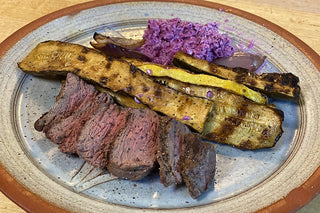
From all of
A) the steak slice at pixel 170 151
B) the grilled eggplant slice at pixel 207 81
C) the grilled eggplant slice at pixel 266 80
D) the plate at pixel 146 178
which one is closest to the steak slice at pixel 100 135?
the plate at pixel 146 178

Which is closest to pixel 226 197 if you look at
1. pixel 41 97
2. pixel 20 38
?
pixel 41 97

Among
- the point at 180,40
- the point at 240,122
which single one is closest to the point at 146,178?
the point at 240,122

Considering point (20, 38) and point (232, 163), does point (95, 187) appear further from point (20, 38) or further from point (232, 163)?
point (20, 38)

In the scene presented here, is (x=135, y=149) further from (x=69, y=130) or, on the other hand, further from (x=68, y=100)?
(x=68, y=100)

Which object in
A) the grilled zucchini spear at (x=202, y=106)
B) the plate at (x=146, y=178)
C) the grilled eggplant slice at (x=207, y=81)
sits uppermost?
the grilled eggplant slice at (x=207, y=81)

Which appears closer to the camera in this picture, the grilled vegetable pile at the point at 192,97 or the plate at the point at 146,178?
the plate at the point at 146,178

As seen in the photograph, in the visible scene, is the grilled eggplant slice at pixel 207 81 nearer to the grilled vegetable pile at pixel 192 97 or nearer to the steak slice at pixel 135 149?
the grilled vegetable pile at pixel 192 97

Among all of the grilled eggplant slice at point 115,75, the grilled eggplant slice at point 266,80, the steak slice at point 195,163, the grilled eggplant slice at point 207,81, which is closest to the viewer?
the steak slice at point 195,163

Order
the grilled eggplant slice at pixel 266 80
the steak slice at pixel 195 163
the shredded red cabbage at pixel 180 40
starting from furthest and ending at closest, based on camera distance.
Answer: the shredded red cabbage at pixel 180 40 < the grilled eggplant slice at pixel 266 80 < the steak slice at pixel 195 163
